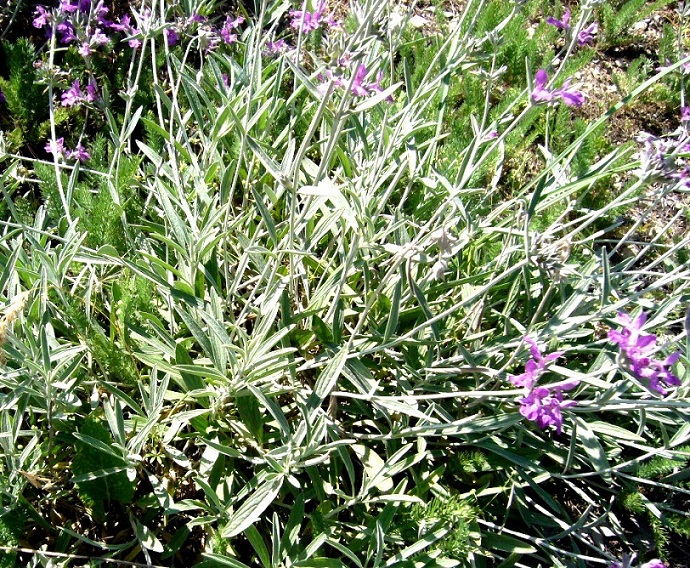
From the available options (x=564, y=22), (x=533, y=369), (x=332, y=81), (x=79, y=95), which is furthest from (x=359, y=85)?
(x=79, y=95)

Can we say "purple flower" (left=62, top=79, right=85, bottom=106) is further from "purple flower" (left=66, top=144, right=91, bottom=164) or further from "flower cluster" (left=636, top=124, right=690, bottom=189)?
"flower cluster" (left=636, top=124, right=690, bottom=189)

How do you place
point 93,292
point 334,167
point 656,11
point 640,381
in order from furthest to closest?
1. point 656,11
2. point 334,167
3. point 93,292
4. point 640,381

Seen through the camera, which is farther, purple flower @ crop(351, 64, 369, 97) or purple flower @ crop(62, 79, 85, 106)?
purple flower @ crop(62, 79, 85, 106)

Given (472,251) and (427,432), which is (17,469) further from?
(472,251)

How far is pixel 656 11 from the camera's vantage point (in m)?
4.39

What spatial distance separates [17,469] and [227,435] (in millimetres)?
637

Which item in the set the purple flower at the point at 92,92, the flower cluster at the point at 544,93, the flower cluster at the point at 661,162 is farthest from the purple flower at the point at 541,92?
the purple flower at the point at 92,92

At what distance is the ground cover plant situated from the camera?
6.34ft

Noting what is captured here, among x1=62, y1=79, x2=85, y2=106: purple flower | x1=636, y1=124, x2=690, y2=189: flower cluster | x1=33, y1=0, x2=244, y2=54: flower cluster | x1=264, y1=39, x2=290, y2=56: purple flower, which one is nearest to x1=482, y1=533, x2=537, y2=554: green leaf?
x1=636, y1=124, x2=690, y2=189: flower cluster

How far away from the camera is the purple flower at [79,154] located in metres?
2.99

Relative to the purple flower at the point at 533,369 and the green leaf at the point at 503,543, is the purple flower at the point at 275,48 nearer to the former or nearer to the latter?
the purple flower at the point at 533,369

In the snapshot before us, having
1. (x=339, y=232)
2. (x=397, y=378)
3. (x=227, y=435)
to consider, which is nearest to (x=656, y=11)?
(x=339, y=232)

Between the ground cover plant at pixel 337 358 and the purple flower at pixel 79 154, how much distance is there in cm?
3

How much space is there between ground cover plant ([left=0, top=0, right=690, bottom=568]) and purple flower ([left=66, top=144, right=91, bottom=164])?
3 centimetres
